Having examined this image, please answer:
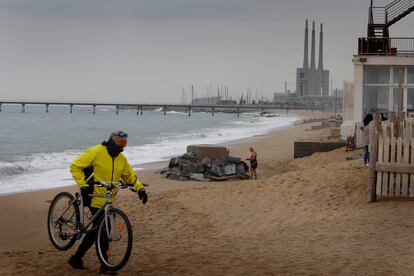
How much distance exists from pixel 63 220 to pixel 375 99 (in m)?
18.6

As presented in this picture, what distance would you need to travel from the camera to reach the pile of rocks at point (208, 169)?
18.9 m

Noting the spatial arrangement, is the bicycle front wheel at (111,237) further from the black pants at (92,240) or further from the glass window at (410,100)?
the glass window at (410,100)

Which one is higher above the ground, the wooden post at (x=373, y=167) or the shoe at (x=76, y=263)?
the wooden post at (x=373, y=167)

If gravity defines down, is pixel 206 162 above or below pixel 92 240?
below

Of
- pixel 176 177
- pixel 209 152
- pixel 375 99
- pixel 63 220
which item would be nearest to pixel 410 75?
pixel 375 99

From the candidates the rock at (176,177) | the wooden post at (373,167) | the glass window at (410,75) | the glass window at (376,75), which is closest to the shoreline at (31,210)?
the rock at (176,177)

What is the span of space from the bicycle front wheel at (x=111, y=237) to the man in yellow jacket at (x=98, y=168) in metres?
0.15

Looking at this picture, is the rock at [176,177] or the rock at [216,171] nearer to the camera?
the rock at [216,171]

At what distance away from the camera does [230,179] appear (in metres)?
18.7

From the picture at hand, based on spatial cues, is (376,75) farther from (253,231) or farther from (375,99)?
(253,231)

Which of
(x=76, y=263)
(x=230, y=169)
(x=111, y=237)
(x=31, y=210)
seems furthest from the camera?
(x=230, y=169)

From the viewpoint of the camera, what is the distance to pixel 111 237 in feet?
23.0

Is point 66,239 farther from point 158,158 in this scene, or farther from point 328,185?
point 158,158

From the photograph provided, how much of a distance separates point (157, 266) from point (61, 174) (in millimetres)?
16540
